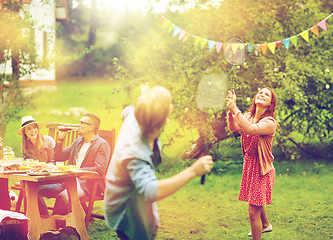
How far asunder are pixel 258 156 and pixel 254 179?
23 cm

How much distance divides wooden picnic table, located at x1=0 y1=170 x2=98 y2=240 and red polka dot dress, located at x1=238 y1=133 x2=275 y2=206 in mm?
1562

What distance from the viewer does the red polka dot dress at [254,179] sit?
14.3 feet

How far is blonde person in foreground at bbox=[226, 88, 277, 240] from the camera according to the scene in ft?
14.1

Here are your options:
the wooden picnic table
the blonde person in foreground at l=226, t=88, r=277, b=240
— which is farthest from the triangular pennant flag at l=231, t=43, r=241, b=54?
the wooden picnic table

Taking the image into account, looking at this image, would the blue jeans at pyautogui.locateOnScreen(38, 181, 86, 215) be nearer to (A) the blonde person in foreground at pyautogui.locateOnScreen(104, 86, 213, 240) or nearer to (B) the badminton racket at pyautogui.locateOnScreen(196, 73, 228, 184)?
(A) the blonde person in foreground at pyautogui.locateOnScreen(104, 86, 213, 240)

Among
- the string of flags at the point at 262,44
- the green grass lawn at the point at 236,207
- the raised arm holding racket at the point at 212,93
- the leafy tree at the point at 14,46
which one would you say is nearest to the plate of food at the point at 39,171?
the green grass lawn at the point at 236,207

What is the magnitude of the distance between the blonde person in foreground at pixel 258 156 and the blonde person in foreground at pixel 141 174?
75.6 inches

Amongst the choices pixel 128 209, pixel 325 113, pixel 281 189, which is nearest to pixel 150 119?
pixel 128 209

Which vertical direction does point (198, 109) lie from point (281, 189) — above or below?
above

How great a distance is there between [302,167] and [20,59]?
6.07m

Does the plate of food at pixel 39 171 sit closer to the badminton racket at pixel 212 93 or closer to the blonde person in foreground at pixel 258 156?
the blonde person in foreground at pixel 258 156

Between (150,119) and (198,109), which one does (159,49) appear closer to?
(198,109)

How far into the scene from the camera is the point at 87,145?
17.5 feet

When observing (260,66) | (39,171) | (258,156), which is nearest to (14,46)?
(260,66)
